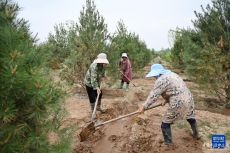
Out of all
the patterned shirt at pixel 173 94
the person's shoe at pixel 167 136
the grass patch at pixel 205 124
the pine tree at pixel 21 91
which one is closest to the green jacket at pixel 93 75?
the patterned shirt at pixel 173 94

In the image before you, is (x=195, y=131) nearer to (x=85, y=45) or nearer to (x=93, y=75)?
(x=93, y=75)

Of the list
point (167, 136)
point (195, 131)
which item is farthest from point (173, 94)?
point (195, 131)

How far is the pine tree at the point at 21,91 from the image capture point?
128cm

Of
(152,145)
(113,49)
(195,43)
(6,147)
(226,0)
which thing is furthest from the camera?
(113,49)

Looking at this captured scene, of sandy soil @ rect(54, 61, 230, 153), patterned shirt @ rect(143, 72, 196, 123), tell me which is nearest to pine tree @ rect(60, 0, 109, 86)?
sandy soil @ rect(54, 61, 230, 153)

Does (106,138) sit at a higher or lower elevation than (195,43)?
lower

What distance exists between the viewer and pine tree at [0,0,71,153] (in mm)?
1279

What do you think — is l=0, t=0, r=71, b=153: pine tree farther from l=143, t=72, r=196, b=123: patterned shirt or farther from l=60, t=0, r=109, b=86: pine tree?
l=60, t=0, r=109, b=86: pine tree

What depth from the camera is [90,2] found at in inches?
245

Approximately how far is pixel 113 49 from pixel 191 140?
4411 millimetres

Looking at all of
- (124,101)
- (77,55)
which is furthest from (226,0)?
(77,55)

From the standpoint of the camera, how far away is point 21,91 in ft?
4.56

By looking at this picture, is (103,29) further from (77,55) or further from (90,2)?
(77,55)

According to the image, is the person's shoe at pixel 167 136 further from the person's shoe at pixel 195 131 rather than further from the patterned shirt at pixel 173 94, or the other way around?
the person's shoe at pixel 195 131
